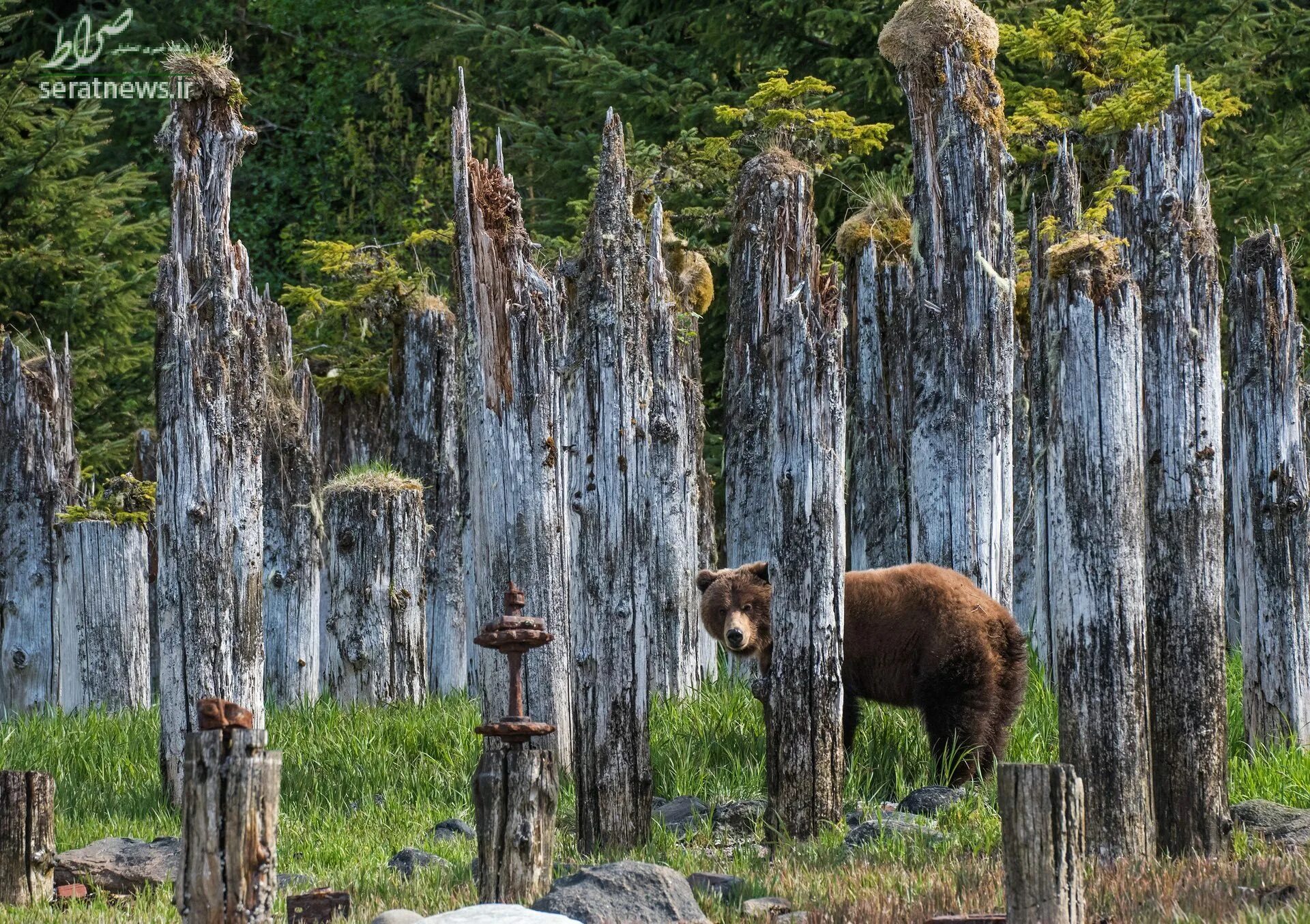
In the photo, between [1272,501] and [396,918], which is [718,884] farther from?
[1272,501]

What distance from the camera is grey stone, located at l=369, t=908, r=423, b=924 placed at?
20.5 feet

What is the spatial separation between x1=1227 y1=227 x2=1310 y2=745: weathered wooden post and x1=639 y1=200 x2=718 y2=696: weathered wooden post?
140 inches

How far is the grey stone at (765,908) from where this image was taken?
6418 millimetres

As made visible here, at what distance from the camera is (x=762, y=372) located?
8328mm

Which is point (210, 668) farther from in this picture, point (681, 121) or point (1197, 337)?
point (681, 121)

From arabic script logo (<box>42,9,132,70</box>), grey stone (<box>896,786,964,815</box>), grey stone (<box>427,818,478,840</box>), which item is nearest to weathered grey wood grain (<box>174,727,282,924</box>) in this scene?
grey stone (<box>427,818,478,840</box>)

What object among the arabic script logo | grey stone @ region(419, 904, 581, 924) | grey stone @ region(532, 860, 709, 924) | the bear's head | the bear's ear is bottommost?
grey stone @ region(532, 860, 709, 924)

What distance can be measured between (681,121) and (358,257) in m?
4.32

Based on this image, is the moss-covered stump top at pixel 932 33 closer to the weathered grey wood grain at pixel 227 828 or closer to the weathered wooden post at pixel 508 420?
the weathered wooden post at pixel 508 420

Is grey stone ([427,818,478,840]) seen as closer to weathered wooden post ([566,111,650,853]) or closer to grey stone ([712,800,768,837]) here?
weathered wooden post ([566,111,650,853])

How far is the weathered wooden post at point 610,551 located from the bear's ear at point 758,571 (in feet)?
5.20

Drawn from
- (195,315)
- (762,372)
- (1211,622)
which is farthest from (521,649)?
(195,315)

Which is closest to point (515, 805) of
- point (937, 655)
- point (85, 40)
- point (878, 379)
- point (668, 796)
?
point (668, 796)

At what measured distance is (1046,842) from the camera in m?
5.56
